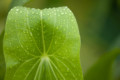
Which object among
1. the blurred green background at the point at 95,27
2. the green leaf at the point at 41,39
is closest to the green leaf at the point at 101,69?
the green leaf at the point at 41,39

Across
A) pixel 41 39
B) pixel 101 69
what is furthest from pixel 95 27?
pixel 41 39

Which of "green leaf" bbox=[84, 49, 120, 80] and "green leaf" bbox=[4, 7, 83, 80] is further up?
"green leaf" bbox=[4, 7, 83, 80]

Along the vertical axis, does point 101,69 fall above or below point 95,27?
below

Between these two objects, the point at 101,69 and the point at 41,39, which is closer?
the point at 41,39

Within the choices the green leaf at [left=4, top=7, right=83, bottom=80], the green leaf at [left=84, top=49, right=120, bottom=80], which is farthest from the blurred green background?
the green leaf at [left=4, top=7, right=83, bottom=80]

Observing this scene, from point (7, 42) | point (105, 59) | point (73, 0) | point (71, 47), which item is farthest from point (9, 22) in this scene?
point (73, 0)

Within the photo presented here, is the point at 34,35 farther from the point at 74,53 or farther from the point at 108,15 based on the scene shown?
the point at 108,15

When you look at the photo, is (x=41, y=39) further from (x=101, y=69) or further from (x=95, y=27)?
(x=95, y=27)

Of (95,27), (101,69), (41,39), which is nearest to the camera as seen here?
(41,39)

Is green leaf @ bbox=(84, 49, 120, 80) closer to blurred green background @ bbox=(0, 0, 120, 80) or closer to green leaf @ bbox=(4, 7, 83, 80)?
green leaf @ bbox=(4, 7, 83, 80)
